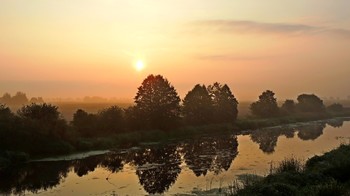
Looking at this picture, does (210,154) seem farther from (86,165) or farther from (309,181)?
(309,181)

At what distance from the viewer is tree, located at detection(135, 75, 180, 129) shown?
2633 inches

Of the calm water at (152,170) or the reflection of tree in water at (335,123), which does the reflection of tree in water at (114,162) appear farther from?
the reflection of tree in water at (335,123)

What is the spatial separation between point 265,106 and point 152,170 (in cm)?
7569

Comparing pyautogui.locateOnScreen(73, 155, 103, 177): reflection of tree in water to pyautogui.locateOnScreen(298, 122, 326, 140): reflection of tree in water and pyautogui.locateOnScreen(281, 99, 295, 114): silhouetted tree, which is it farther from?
pyautogui.locateOnScreen(281, 99, 295, 114): silhouetted tree

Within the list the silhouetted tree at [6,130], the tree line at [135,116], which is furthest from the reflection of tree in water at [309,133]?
the silhouetted tree at [6,130]

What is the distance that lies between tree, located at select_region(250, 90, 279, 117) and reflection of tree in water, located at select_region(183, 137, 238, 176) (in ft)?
143

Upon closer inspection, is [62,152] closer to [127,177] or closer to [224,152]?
[127,177]

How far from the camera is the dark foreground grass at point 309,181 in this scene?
18.6 metres

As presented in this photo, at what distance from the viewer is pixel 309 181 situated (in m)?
23.4

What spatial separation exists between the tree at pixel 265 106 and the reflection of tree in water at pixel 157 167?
192 ft

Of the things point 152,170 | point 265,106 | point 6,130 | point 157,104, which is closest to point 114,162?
point 152,170

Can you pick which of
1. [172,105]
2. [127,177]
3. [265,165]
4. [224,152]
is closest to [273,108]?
[172,105]

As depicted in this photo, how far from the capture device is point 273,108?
109 metres

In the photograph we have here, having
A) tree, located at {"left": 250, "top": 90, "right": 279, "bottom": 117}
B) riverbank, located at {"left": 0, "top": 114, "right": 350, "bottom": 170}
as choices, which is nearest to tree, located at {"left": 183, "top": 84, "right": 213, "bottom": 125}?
riverbank, located at {"left": 0, "top": 114, "right": 350, "bottom": 170}
